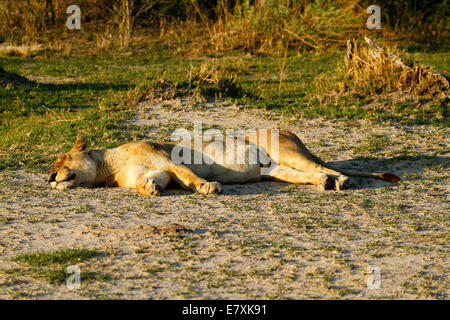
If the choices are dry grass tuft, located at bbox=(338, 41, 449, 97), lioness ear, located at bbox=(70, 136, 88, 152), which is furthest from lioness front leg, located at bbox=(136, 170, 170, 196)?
dry grass tuft, located at bbox=(338, 41, 449, 97)

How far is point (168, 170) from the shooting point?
683 cm

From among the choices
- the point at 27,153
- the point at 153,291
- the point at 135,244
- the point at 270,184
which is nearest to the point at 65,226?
the point at 135,244

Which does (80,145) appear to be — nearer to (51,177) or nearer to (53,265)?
(51,177)

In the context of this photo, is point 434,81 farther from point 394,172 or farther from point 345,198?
point 345,198

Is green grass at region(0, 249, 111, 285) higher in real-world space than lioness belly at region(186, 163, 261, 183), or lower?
lower

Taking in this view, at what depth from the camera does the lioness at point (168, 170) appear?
677 centimetres

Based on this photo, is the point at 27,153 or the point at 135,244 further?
the point at 27,153

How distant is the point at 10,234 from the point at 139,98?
5.50m

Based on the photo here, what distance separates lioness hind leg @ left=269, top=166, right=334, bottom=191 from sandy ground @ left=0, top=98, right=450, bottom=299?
0.29 feet

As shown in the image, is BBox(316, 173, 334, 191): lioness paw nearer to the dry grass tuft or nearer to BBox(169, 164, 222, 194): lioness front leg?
BBox(169, 164, 222, 194): lioness front leg

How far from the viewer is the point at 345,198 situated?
654 centimetres

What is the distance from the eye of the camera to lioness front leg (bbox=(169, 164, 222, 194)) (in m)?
6.66

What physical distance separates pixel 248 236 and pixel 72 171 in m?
2.33

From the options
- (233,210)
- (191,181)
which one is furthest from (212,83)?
(233,210)
